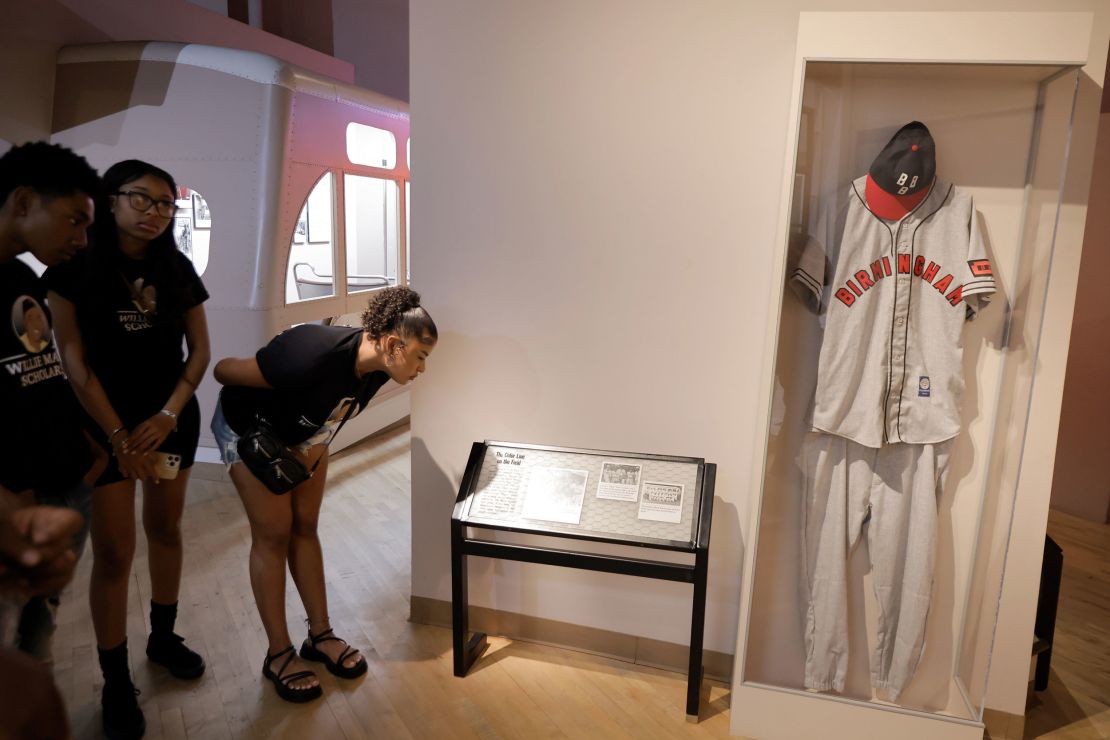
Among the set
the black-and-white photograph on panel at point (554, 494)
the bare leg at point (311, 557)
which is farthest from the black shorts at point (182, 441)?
the black-and-white photograph on panel at point (554, 494)

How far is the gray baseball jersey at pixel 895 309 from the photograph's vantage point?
2.42 meters

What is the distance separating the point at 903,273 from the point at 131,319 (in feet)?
8.24

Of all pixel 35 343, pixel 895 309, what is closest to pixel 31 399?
pixel 35 343

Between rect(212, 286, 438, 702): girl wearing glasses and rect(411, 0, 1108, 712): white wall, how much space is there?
52cm

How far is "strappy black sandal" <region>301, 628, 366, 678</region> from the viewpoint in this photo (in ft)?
9.54

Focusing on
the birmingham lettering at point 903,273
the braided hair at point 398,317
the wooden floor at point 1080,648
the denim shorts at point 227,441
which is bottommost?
the wooden floor at point 1080,648

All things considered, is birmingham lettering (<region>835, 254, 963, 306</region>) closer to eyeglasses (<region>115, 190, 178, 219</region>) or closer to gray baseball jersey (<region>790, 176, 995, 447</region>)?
gray baseball jersey (<region>790, 176, 995, 447</region>)

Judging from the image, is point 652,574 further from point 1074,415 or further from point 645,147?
point 1074,415

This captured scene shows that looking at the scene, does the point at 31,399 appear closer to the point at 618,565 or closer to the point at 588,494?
the point at 588,494

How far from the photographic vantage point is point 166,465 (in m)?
2.54

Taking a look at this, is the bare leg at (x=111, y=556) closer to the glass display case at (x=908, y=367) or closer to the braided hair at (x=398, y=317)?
the braided hair at (x=398, y=317)

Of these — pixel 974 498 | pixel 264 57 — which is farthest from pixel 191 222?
pixel 974 498

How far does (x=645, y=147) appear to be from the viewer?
2764 mm

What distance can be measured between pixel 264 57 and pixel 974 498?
4739 mm
